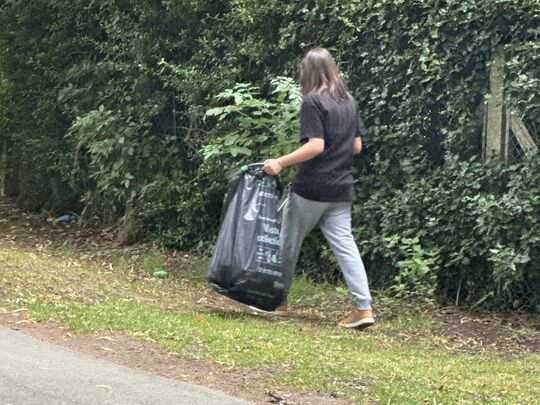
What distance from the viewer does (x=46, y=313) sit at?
230 inches

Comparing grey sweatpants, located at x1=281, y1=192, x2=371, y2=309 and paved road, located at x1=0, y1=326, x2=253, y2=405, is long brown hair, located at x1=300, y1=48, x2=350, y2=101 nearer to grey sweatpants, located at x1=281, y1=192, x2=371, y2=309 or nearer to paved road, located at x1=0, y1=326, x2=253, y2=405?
grey sweatpants, located at x1=281, y1=192, x2=371, y2=309

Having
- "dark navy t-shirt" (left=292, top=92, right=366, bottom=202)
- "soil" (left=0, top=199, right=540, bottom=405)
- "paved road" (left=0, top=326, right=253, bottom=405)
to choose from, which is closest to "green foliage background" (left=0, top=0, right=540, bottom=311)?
"soil" (left=0, top=199, right=540, bottom=405)

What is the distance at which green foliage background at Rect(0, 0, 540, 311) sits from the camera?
22.8 feet

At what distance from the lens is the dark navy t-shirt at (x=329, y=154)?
6238 millimetres

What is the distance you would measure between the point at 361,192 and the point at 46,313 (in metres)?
3.02

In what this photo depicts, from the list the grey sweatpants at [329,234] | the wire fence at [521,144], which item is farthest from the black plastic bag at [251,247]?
the wire fence at [521,144]

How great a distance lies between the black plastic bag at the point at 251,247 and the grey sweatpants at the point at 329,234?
8 cm

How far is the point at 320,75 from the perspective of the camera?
6.36 m

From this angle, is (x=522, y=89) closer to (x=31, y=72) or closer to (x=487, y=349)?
(x=487, y=349)

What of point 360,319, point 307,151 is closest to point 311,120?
point 307,151

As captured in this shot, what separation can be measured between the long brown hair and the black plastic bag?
27.9 inches

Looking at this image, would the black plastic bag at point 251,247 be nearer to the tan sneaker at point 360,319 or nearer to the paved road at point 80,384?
the tan sneaker at point 360,319

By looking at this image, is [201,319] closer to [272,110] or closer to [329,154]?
[329,154]

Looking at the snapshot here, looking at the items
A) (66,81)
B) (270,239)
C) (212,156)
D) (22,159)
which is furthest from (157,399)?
(22,159)
